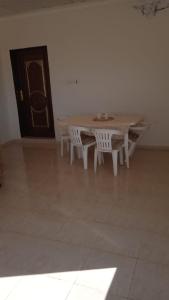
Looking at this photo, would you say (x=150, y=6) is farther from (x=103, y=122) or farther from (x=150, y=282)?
(x=150, y=282)

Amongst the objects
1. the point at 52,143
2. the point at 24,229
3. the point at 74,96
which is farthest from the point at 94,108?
the point at 24,229

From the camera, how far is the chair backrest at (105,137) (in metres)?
3.63

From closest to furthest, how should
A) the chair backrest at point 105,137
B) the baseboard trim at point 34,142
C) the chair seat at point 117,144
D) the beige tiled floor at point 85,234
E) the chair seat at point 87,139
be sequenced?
the beige tiled floor at point 85,234 → the chair backrest at point 105,137 → the chair seat at point 117,144 → the chair seat at point 87,139 → the baseboard trim at point 34,142

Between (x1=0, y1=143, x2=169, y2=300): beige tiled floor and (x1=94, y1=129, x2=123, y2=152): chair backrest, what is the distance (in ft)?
1.42

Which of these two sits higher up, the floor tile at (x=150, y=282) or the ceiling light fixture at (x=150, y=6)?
the ceiling light fixture at (x=150, y=6)

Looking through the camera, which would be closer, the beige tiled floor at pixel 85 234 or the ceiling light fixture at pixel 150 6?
the beige tiled floor at pixel 85 234

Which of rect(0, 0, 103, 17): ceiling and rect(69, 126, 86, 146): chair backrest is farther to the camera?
rect(0, 0, 103, 17): ceiling

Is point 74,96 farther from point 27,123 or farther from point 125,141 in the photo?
point 125,141

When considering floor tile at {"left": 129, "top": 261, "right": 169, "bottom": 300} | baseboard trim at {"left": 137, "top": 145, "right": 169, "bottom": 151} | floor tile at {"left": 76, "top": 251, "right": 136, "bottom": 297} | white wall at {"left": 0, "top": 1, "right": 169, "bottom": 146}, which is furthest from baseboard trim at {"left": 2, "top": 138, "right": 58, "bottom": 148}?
floor tile at {"left": 129, "top": 261, "right": 169, "bottom": 300}

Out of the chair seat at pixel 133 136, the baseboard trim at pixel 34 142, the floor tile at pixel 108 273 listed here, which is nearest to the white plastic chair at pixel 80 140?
the chair seat at pixel 133 136

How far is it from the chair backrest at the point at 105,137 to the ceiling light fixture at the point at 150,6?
230cm

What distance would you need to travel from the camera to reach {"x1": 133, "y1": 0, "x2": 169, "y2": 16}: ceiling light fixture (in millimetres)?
4258

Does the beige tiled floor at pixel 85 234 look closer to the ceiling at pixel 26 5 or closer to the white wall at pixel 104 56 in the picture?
the white wall at pixel 104 56

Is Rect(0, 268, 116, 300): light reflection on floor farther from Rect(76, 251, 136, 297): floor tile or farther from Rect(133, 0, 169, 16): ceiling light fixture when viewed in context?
Rect(133, 0, 169, 16): ceiling light fixture
